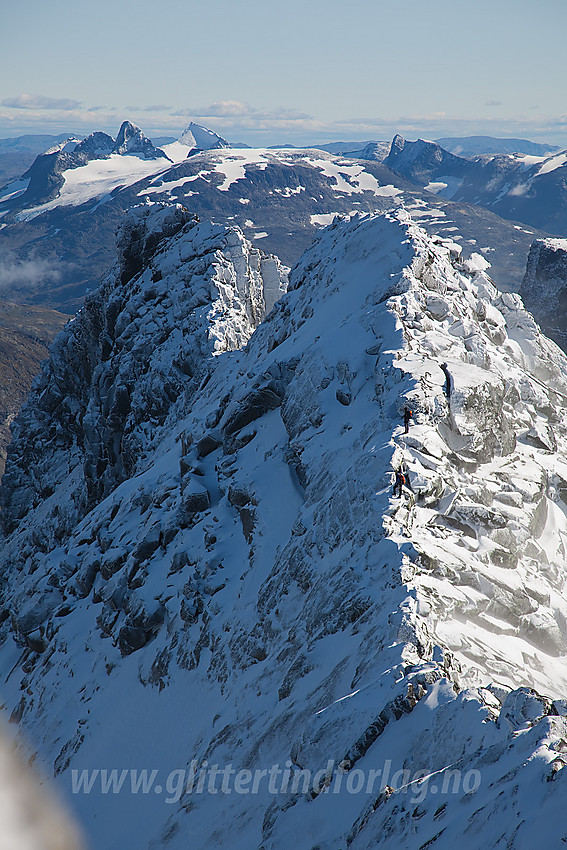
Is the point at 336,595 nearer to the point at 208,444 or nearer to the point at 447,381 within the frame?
the point at 447,381

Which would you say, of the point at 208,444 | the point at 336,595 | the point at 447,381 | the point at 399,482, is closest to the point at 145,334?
the point at 208,444

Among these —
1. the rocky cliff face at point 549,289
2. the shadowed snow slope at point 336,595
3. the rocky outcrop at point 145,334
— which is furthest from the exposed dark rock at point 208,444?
the rocky cliff face at point 549,289

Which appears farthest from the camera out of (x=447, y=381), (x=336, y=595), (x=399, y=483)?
(x=447, y=381)

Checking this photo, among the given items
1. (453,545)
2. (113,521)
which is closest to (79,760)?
(113,521)

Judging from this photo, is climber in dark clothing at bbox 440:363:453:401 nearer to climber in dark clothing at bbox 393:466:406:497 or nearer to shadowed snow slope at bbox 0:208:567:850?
shadowed snow slope at bbox 0:208:567:850

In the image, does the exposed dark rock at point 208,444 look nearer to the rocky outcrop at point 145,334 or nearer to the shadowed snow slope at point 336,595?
the shadowed snow slope at point 336,595

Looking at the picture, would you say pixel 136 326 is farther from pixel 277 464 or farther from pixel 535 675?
pixel 535 675

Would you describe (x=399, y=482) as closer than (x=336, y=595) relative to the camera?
No
